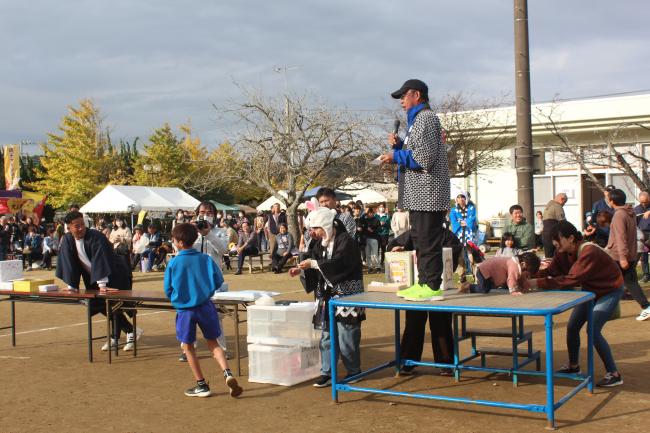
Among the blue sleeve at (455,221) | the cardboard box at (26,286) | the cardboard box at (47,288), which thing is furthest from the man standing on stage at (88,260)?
the blue sleeve at (455,221)

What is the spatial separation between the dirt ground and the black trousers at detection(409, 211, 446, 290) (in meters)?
1.09

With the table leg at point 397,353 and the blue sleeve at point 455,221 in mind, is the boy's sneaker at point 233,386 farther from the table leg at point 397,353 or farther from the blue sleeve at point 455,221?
the blue sleeve at point 455,221

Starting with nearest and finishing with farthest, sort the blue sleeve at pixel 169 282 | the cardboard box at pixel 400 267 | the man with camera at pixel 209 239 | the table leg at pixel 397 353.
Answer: the cardboard box at pixel 400 267 < the blue sleeve at pixel 169 282 < the table leg at pixel 397 353 < the man with camera at pixel 209 239

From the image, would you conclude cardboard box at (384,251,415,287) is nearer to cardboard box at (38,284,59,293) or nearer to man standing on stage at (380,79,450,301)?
man standing on stage at (380,79,450,301)

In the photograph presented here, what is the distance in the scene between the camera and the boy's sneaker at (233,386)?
254 inches

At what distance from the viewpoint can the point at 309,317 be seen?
7070mm

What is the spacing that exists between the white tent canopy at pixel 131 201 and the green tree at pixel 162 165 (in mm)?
15348

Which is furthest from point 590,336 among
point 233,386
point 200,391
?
point 200,391

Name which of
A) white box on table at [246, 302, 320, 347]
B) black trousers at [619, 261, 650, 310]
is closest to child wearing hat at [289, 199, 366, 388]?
white box on table at [246, 302, 320, 347]

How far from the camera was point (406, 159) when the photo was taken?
606 cm

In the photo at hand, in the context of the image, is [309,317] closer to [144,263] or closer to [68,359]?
[68,359]

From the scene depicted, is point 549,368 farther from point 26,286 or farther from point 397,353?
point 26,286

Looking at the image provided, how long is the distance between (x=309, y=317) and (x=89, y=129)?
46115 mm

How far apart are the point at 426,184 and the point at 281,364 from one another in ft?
7.70
